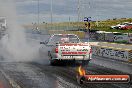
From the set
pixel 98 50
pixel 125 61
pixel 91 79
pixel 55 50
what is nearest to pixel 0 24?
pixel 98 50

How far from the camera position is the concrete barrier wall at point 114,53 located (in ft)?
73.5

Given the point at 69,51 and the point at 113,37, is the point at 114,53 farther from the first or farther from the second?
the point at 113,37

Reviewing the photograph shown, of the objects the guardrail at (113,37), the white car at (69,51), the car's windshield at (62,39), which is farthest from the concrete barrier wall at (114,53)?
the guardrail at (113,37)

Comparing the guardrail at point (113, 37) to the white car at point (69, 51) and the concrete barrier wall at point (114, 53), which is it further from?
the white car at point (69, 51)

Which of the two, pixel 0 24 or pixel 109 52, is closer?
pixel 109 52

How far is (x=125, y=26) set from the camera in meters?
73.4

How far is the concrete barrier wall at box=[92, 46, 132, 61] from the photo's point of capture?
882 inches

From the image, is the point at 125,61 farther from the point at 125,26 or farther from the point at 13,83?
the point at 125,26

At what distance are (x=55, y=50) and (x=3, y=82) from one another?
5653mm

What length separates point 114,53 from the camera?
81.0 ft

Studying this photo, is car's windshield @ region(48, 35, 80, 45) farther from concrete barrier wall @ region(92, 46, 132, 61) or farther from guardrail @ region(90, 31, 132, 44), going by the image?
guardrail @ region(90, 31, 132, 44)

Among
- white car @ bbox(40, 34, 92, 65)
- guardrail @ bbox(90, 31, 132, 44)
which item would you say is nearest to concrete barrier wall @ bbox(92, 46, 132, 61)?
white car @ bbox(40, 34, 92, 65)

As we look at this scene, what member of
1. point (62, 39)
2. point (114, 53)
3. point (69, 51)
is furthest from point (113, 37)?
point (69, 51)

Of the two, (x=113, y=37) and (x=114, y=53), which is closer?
(x=114, y=53)
